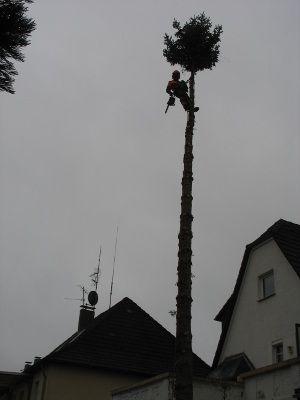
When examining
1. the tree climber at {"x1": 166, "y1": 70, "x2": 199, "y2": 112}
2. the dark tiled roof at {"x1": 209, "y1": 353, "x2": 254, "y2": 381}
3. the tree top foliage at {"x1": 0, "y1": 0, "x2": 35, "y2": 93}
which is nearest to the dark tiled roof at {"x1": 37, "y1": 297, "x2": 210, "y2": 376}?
the dark tiled roof at {"x1": 209, "y1": 353, "x2": 254, "y2": 381}

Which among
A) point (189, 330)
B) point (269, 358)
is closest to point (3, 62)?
point (189, 330)

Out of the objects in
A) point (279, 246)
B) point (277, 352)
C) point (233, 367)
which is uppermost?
point (279, 246)

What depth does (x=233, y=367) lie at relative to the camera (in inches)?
732

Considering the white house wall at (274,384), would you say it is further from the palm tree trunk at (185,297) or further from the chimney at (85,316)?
the chimney at (85,316)

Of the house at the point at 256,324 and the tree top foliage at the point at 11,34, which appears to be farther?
the house at the point at 256,324

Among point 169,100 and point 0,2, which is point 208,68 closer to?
point 169,100

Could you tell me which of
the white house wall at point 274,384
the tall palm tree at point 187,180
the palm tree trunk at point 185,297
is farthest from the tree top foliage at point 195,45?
the white house wall at point 274,384

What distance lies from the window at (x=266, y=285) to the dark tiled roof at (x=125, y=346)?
6.42m

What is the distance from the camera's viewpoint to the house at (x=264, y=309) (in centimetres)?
1751

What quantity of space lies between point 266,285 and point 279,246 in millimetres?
1651

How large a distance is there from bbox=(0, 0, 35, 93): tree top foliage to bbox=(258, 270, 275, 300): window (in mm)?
15273

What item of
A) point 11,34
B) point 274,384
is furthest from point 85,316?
point 11,34

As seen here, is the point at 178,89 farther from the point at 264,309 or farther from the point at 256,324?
the point at 256,324

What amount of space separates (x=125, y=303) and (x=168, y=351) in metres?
3.24
